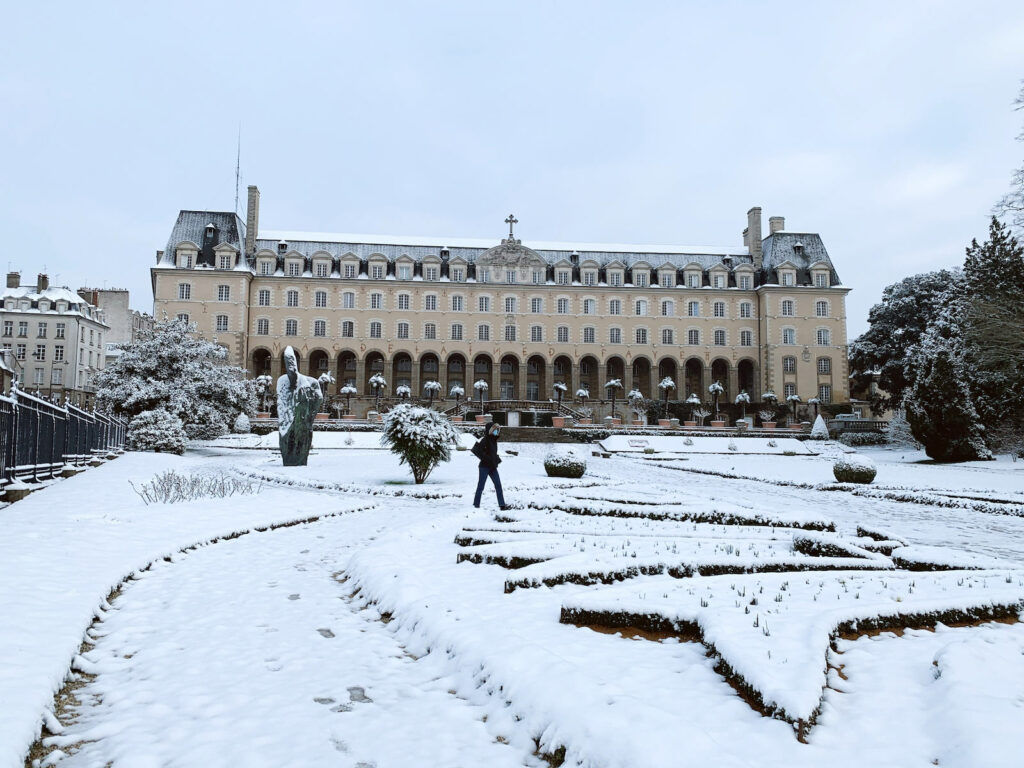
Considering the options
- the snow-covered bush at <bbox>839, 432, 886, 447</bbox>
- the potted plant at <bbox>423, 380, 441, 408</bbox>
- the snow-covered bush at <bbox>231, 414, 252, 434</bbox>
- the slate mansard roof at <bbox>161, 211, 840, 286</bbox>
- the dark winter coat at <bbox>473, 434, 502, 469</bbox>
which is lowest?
the snow-covered bush at <bbox>839, 432, 886, 447</bbox>

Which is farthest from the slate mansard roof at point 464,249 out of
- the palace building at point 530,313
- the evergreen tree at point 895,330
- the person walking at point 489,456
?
the person walking at point 489,456

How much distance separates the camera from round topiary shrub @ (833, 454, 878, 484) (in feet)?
62.4

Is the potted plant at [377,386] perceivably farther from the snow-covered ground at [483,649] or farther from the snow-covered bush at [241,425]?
the snow-covered ground at [483,649]

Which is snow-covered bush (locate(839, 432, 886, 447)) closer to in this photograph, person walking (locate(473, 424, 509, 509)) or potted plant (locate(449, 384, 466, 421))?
potted plant (locate(449, 384, 466, 421))

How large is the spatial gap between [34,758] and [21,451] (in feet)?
35.3

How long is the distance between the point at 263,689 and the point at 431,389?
49513mm

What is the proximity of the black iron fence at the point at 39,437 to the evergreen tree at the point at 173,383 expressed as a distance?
8.31 meters

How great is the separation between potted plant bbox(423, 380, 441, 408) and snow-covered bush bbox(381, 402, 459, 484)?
109ft

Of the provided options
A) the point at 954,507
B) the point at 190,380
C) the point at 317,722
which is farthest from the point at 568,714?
the point at 190,380

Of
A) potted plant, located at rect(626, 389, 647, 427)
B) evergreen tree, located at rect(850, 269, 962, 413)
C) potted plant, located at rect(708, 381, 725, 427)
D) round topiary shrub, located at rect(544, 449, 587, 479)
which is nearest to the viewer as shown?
round topiary shrub, located at rect(544, 449, 587, 479)

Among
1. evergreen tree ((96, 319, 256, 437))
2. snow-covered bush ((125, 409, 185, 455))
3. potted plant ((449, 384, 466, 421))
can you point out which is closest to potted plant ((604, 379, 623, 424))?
potted plant ((449, 384, 466, 421))

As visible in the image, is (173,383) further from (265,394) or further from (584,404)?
(584,404)

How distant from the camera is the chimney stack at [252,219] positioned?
176 feet

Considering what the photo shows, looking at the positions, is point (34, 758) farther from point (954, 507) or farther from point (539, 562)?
point (954, 507)
